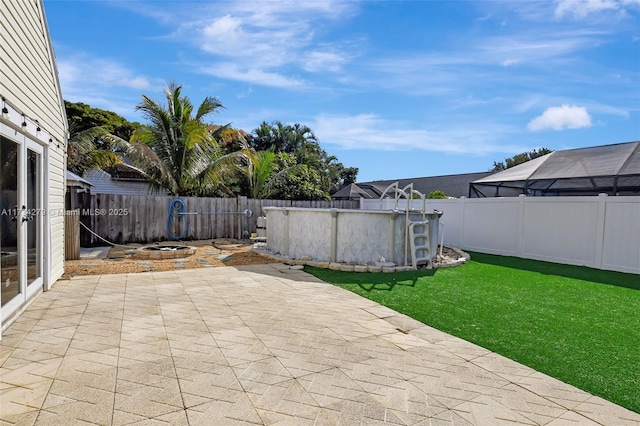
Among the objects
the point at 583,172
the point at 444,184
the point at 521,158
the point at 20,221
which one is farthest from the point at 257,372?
the point at 521,158

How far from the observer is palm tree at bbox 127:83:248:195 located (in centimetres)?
1166

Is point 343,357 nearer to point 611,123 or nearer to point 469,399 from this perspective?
point 469,399

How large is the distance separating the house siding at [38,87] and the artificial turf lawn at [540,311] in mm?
4355

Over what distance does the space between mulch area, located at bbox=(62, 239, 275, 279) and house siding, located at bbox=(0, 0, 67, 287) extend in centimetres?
79

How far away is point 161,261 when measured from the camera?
7.74 meters

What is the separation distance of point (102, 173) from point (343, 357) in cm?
1693

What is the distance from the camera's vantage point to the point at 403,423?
6.88ft

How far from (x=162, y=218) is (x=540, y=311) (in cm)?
1003

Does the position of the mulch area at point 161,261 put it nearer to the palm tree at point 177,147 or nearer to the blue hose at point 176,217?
the blue hose at point 176,217

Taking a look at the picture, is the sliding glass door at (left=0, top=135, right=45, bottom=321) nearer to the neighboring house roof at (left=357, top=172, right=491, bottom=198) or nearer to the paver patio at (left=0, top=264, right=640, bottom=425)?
the paver patio at (left=0, top=264, right=640, bottom=425)

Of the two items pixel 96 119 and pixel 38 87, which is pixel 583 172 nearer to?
pixel 38 87

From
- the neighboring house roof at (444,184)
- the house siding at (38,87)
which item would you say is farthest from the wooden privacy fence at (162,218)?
the neighboring house roof at (444,184)

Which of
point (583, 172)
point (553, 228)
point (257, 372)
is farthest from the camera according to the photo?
point (583, 172)

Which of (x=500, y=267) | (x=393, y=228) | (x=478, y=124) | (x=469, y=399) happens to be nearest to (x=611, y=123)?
(x=478, y=124)
